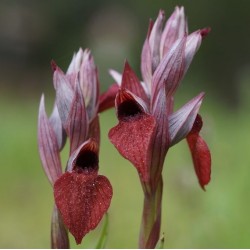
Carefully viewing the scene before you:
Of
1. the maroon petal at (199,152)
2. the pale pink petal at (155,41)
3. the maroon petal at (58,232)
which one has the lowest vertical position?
the maroon petal at (58,232)

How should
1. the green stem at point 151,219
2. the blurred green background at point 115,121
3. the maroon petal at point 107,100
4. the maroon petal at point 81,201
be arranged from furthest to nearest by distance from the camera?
1. the blurred green background at point 115,121
2. the maroon petal at point 107,100
3. the green stem at point 151,219
4. the maroon petal at point 81,201

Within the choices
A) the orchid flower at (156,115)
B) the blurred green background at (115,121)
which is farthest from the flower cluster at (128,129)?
the blurred green background at (115,121)

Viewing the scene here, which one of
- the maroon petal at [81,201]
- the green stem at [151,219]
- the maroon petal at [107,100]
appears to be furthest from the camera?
the maroon petal at [107,100]

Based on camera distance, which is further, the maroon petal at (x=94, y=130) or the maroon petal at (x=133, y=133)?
the maroon petal at (x=94, y=130)

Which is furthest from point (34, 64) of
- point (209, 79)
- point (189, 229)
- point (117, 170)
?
point (189, 229)

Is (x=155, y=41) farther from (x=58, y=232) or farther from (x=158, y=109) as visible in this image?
(x=58, y=232)

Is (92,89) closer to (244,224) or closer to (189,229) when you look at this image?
(244,224)

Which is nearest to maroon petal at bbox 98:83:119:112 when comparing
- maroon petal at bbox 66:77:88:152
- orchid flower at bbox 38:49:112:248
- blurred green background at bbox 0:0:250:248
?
orchid flower at bbox 38:49:112:248

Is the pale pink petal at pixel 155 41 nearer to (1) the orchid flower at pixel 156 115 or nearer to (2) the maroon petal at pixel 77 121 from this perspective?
(1) the orchid flower at pixel 156 115
